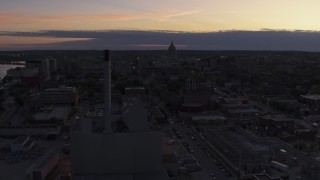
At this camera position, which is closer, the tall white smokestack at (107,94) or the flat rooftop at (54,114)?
the tall white smokestack at (107,94)

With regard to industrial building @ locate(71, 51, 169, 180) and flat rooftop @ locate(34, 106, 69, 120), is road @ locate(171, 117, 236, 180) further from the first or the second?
flat rooftop @ locate(34, 106, 69, 120)

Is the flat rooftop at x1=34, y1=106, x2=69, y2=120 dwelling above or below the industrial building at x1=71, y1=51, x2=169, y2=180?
below

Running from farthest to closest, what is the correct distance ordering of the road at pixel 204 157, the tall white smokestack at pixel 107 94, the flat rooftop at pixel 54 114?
Result: the flat rooftop at pixel 54 114 < the road at pixel 204 157 < the tall white smokestack at pixel 107 94

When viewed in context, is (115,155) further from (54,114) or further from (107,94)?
(54,114)

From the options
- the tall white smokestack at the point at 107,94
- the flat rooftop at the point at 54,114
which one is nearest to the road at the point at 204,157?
the tall white smokestack at the point at 107,94

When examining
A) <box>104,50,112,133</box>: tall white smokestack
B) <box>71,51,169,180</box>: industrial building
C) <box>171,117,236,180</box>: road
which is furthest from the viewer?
<box>171,117,236,180</box>: road

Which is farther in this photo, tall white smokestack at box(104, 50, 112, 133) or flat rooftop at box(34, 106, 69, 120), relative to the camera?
flat rooftop at box(34, 106, 69, 120)

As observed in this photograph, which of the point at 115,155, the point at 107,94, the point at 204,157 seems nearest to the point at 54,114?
the point at 204,157

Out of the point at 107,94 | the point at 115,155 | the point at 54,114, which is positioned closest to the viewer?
the point at 115,155

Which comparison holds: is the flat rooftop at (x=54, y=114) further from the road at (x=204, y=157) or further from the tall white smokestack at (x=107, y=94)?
the tall white smokestack at (x=107, y=94)

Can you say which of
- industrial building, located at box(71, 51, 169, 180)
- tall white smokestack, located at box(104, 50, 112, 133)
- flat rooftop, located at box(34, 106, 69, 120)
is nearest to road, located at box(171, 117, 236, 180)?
industrial building, located at box(71, 51, 169, 180)

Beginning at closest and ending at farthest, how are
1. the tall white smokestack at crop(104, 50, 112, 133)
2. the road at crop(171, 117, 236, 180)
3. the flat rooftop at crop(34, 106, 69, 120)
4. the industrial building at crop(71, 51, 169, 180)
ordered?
the industrial building at crop(71, 51, 169, 180), the tall white smokestack at crop(104, 50, 112, 133), the road at crop(171, 117, 236, 180), the flat rooftop at crop(34, 106, 69, 120)
